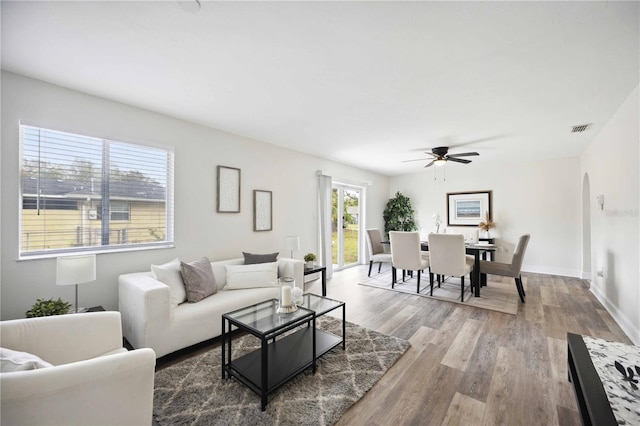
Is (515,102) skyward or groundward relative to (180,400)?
skyward

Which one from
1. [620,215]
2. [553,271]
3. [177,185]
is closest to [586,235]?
[553,271]

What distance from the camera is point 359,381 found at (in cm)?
201

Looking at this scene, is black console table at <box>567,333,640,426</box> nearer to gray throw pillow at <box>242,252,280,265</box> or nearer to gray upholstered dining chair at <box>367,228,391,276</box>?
gray throw pillow at <box>242,252,280,265</box>

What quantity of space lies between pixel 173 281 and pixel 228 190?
60.2 inches

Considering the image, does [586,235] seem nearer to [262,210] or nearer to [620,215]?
[620,215]

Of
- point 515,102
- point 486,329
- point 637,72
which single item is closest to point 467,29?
point 515,102

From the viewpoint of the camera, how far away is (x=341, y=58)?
2.03 metres

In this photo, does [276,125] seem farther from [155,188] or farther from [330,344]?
[330,344]

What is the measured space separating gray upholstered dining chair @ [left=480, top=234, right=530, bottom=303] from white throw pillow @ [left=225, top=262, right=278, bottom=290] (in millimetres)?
3347

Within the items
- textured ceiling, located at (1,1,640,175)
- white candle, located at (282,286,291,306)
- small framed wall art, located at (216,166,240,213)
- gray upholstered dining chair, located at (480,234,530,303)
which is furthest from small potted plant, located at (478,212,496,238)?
white candle, located at (282,286,291,306)

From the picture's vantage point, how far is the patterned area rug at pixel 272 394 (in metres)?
1.66

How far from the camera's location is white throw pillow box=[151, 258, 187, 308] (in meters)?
2.55

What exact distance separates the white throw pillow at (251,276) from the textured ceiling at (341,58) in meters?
1.84

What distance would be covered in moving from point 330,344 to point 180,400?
1185mm
